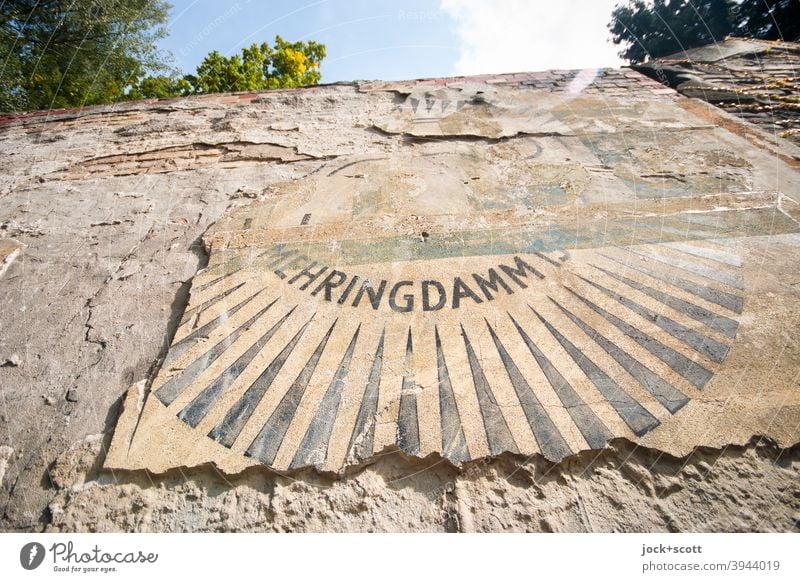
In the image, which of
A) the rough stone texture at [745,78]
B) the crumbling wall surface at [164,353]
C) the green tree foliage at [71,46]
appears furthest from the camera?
the green tree foliage at [71,46]

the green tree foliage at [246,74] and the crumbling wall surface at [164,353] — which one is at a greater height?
the green tree foliage at [246,74]

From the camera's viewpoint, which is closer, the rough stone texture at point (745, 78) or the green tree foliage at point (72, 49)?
the rough stone texture at point (745, 78)

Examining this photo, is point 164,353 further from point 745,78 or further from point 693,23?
point 693,23

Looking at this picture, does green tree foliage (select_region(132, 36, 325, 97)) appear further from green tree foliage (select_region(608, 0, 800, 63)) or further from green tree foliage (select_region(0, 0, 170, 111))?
green tree foliage (select_region(608, 0, 800, 63))

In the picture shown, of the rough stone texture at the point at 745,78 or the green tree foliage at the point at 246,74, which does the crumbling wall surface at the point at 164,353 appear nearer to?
the rough stone texture at the point at 745,78

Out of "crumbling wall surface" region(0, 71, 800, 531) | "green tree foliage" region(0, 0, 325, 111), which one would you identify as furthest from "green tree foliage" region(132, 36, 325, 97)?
"crumbling wall surface" region(0, 71, 800, 531)

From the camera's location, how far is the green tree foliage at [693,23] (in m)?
6.09

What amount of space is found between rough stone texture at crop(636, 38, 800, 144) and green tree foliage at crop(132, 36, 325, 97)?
7130mm

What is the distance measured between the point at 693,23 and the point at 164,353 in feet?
38.7

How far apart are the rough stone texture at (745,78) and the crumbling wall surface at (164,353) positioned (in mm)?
357

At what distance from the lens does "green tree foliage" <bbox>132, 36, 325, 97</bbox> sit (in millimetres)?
8253

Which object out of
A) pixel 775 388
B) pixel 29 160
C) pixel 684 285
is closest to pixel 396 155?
pixel 684 285

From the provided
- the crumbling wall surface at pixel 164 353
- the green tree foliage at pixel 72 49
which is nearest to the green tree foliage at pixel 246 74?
the green tree foliage at pixel 72 49

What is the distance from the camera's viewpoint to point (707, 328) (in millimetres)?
1274
